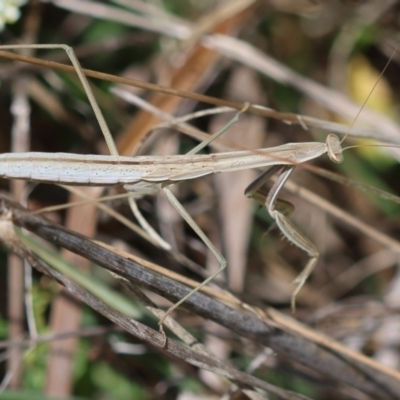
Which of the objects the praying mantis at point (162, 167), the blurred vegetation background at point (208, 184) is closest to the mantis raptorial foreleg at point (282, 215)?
the praying mantis at point (162, 167)

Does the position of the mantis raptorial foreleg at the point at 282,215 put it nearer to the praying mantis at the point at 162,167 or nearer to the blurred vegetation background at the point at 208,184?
the praying mantis at the point at 162,167

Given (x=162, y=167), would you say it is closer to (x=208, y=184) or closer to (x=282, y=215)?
(x=282, y=215)

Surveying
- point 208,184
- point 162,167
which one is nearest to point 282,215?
point 162,167

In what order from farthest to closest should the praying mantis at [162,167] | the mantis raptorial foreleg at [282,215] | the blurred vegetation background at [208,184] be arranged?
the blurred vegetation background at [208,184], the mantis raptorial foreleg at [282,215], the praying mantis at [162,167]

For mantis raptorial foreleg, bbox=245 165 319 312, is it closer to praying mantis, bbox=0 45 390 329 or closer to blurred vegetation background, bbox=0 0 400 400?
praying mantis, bbox=0 45 390 329

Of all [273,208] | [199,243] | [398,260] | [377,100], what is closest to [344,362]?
[273,208]

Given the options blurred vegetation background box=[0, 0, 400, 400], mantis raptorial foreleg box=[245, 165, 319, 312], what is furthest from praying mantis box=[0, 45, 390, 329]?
blurred vegetation background box=[0, 0, 400, 400]

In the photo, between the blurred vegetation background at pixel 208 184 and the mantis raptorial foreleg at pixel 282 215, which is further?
the blurred vegetation background at pixel 208 184
